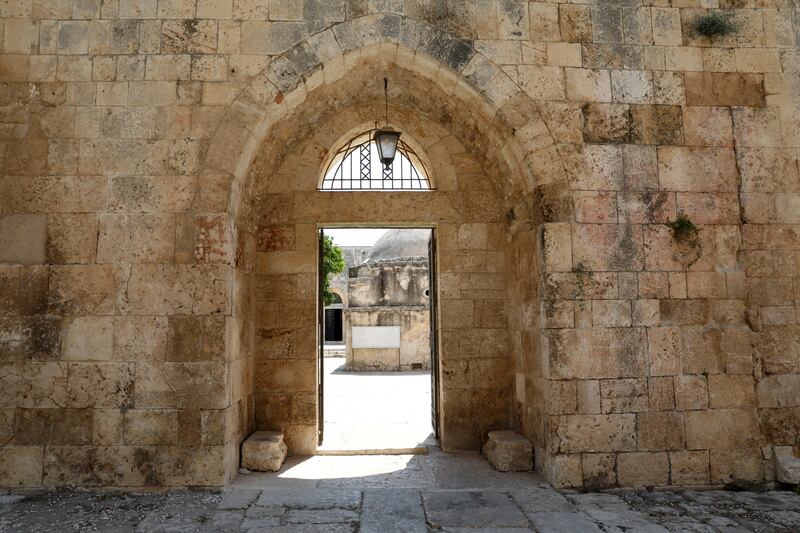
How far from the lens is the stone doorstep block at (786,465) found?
157 inches

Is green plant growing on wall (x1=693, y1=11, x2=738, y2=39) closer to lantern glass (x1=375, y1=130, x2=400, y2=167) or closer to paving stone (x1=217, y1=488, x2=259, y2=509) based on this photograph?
lantern glass (x1=375, y1=130, x2=400, y2=167)

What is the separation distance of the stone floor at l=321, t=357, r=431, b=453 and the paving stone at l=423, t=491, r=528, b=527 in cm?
132

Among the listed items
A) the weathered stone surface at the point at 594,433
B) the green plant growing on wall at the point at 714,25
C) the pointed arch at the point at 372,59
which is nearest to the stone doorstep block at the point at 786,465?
the weathered stone surface at the point at 594,433

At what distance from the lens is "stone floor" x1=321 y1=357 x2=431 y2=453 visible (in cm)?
540

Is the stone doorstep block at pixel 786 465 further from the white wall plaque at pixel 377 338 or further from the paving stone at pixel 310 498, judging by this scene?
the white wall plaque at pixel 377 338

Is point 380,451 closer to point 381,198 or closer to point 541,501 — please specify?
point 541,501

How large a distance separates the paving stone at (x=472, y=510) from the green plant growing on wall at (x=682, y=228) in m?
2.48

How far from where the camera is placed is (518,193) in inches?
186

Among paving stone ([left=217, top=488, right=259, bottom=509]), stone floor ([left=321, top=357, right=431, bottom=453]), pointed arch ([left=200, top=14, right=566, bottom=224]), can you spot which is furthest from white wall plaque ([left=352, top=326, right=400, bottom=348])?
paving stone ([left=217, top=488, right=259, bottom=509])

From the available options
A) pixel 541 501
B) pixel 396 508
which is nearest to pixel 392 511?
pixel 396 508

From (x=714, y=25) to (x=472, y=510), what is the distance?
4.39 m

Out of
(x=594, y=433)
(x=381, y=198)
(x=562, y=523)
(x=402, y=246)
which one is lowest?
(x=562, y=523)

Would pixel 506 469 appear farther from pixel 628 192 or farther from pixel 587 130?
pixel 587 130

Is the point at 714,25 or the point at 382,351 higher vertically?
the point at 714,25
